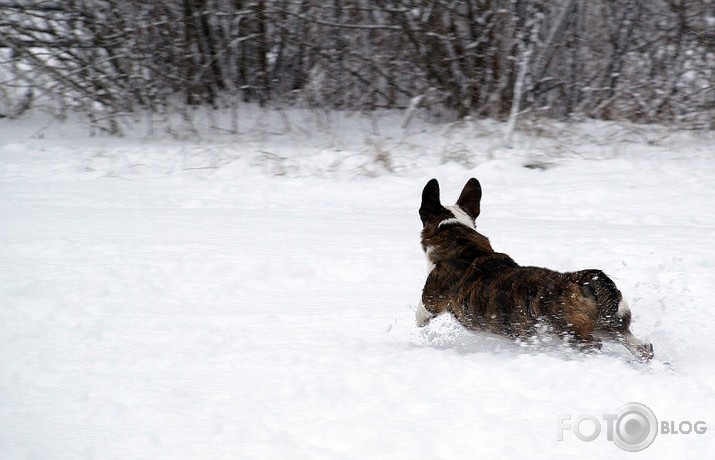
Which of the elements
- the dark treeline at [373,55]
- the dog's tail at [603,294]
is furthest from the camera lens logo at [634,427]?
the dark treeline at [373,55]

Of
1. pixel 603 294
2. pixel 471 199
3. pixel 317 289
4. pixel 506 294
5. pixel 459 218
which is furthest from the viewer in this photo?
pixel 317 289

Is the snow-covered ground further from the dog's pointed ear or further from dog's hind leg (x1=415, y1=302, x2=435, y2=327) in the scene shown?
the dog's pointed ear

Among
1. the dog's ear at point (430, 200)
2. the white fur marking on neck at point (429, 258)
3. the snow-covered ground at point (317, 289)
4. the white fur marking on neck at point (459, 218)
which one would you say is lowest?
the snow-covered ground at point (317, 289)

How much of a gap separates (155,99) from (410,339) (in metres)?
9.86

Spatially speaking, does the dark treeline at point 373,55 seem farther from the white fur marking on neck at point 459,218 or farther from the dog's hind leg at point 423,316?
the dog's hind leg at point 423,316

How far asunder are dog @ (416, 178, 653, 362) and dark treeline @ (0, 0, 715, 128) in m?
8.08

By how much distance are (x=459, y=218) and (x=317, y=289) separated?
5.86 ft

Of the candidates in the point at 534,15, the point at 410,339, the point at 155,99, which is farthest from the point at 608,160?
the point at 155,99

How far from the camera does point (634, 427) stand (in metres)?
3.65

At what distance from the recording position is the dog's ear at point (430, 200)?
18.2 ft

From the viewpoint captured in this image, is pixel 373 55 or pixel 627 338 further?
pixel 373 55

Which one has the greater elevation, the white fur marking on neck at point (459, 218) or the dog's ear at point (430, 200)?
the dog's ear at point (430, 200)

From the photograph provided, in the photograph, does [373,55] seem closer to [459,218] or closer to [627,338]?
[459,218]

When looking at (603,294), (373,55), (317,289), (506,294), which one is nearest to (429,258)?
(506,294)
